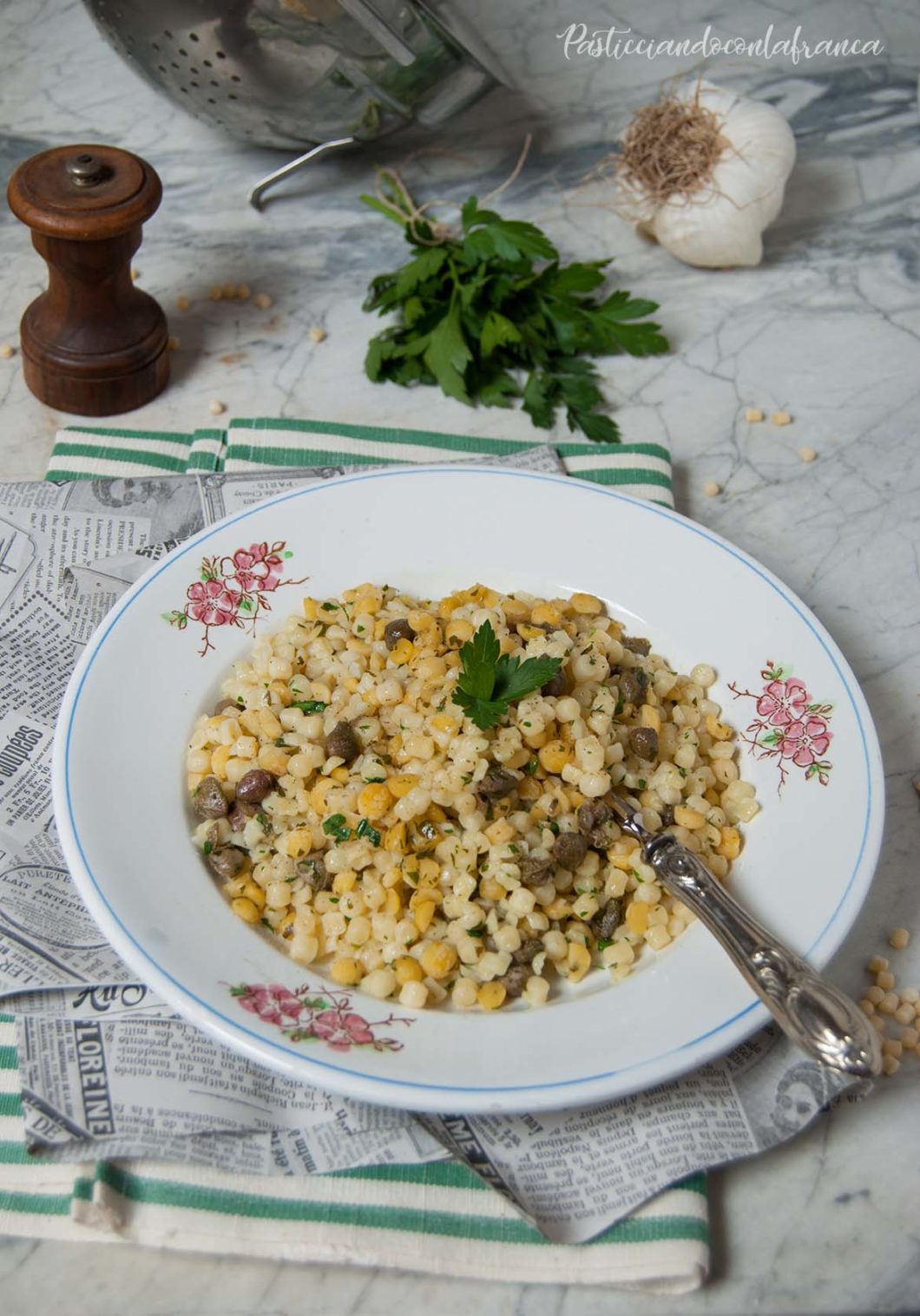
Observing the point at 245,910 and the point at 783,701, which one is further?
the point at 783,701

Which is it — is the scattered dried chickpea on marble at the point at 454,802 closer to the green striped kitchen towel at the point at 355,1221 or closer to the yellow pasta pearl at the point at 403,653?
the yellow pasta pearl at the point at 403,653

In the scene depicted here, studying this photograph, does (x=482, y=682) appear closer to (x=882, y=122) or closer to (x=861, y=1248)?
(x=861, y=1248)

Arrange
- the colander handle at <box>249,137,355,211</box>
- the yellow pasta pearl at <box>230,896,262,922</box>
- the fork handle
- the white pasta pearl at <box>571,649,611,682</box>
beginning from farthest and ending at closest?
1. the colander handle at <box>249,137,355,211</box>
2. the white pasta pearl at <box>571,649,611,682</box>
3. the yellow pasta pearl at <box>230,896,262,922</box>
4. the fork handle

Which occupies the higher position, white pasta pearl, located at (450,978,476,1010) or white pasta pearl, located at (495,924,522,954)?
white pasta pearl, located at (495,924,522,954)

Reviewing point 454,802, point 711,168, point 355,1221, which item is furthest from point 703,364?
point 355,1221

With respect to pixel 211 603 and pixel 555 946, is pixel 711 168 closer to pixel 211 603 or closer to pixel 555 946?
pixel 211 603

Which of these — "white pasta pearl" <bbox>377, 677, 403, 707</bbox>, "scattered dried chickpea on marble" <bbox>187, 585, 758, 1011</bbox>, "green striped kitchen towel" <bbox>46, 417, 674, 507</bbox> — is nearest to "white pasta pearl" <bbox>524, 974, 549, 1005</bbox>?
"scattered dried chickpea on marble" <bbox>187, 585, 758, 1011</bbox>

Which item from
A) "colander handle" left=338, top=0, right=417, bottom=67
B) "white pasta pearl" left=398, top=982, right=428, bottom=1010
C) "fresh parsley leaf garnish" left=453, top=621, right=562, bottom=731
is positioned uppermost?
"colander handle" left=338, top=0, right=417, bottom=67

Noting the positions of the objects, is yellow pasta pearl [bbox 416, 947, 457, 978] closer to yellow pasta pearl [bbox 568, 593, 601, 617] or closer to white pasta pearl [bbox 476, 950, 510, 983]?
white pasta pearl [bbox 476, 950, 510, 983]
